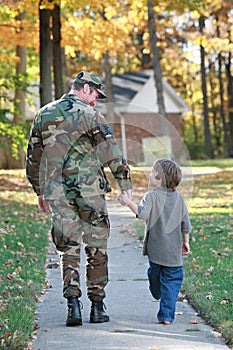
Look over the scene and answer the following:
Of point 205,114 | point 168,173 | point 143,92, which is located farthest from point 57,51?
point 205,114

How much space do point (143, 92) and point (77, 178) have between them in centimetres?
4005

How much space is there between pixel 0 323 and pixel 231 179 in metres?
21.2

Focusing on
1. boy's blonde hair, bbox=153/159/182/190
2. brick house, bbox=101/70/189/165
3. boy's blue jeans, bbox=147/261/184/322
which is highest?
brick house, bbox=101/70/189/165

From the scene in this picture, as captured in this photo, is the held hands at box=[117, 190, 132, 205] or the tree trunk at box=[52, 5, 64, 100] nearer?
the held hands at box=[117, 190, 132, 205]

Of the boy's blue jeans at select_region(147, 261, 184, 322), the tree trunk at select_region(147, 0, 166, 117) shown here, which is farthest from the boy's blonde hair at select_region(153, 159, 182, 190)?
the tree trunk at select_region(147, 0, 166, 117)

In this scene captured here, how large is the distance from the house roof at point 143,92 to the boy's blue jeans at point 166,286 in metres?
37.8

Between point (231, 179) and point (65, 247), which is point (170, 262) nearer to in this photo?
point (65, 247)

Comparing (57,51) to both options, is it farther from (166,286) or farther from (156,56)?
(166,286)

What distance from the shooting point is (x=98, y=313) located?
613 centimetres

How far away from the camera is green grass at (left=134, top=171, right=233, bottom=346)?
6.24 metres

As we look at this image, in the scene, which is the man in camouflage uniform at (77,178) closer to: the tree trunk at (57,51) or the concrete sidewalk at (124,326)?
the concrete sidewalk at (124,326)

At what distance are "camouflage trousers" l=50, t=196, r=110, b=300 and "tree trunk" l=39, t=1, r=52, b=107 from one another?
13.5 metres

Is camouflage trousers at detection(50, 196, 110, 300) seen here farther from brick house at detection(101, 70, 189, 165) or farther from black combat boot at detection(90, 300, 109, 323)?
brick house at detection(101, 70, 189, 165)

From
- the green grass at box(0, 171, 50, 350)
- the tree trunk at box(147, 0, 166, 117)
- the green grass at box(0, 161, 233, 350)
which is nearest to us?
the green grass at box(0, 171, 50, 350)
